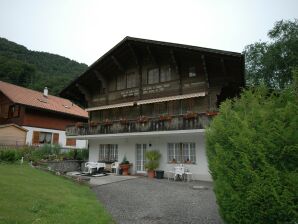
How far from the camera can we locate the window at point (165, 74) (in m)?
18.6

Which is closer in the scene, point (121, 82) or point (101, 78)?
point (121, 82)

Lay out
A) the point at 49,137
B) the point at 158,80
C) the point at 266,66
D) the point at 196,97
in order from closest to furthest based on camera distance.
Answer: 1. the point at 196,97
2. the point at 158,80
3. the point at 49,137
4. the point at 266,66

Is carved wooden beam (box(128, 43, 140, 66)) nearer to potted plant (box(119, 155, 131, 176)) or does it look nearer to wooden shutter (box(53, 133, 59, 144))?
potted plant (box(119, 155, 131, 176))

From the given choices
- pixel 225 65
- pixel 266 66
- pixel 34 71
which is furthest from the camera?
pixel 34 71

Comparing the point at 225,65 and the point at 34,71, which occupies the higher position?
the point at 34,71

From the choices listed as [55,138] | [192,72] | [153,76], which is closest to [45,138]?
[55,138]

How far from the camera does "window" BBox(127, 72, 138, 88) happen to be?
804 inches

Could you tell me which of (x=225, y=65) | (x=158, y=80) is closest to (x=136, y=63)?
(x=158, y=80)

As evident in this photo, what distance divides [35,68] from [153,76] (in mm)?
36076

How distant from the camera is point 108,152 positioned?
67.4ft

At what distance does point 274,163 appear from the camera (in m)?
4.50

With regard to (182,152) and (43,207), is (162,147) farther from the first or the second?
(43,207)

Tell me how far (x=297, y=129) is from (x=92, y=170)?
1527 centimetres

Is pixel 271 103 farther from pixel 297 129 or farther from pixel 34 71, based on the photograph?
pixel 34 71
